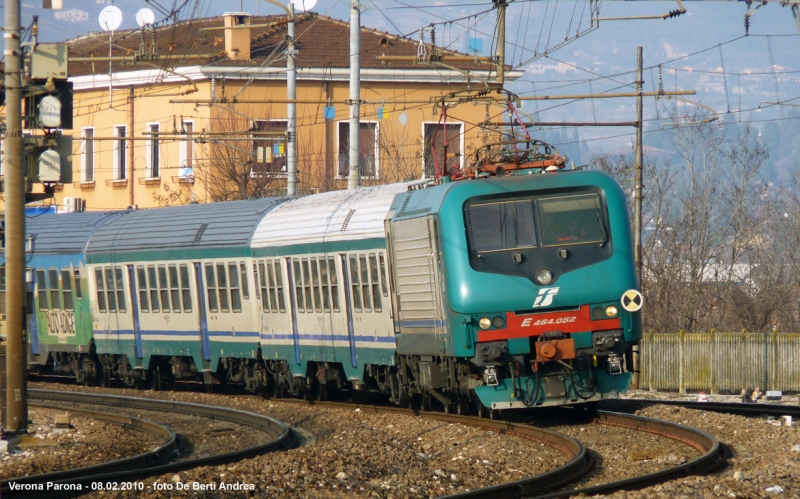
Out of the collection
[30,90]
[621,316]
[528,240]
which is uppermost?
[30,90]

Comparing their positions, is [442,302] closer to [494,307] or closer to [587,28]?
[494,307]

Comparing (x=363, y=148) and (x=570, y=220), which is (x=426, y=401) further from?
(x=363, y=148)

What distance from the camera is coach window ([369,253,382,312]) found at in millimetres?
16906

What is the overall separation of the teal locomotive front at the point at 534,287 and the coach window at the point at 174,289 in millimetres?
9326

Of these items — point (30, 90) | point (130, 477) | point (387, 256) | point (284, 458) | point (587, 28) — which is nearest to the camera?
point (130, 477)

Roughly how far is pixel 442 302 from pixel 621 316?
6.98 feet

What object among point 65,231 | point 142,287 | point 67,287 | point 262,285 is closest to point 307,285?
point 262,285

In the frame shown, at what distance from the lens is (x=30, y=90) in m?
14.9

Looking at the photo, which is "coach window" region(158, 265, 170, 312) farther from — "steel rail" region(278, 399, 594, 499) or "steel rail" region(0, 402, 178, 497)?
"steel rail" region(278, 399, 594, 499)

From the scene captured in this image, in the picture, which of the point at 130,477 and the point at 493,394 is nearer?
the point at 130,477

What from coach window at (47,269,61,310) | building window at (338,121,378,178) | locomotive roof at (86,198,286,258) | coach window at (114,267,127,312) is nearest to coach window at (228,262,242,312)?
locomotive roof at (86,198,286,258)

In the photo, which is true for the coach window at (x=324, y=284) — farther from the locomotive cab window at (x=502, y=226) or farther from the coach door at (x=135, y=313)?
the coach door at (x=135, y=313)

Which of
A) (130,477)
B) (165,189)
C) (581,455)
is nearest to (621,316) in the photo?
(581,455)

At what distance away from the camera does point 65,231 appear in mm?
26391
